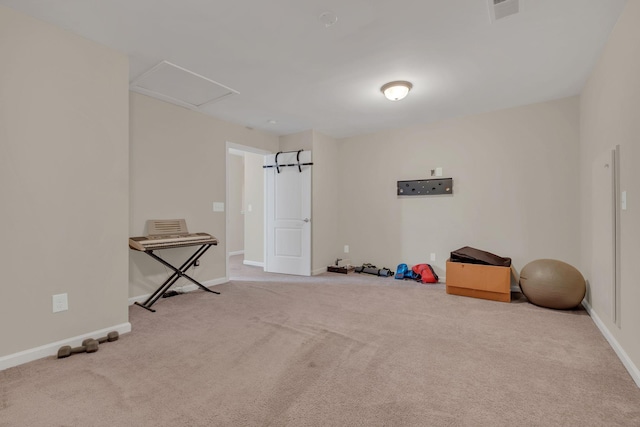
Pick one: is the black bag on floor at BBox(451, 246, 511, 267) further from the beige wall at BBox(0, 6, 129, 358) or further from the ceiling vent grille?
the beige wall at BBox(0, 6, 129, 358)

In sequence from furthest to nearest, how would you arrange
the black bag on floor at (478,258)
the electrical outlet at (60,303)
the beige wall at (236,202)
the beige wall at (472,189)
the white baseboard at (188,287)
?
the beige wall at (236,202) < the beige wall at (472,189) < the black bag on floor at (478,258) < the white baseboard at (188,287) < the electrical outlet at (60,303)

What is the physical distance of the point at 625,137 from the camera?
2.01 m

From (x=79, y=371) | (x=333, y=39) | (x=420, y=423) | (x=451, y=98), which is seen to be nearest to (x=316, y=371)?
(x=420, y=423)

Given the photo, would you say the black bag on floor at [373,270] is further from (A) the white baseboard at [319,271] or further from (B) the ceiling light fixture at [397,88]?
(B) the ceiling light fixture at [397,88]

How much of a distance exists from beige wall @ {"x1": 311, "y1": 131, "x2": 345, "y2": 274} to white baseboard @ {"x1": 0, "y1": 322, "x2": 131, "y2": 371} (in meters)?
2.98

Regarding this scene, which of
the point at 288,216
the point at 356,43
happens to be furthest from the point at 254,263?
the point at 356,43

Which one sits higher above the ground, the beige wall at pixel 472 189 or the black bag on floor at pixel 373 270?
the beige wall at pixel 472 189

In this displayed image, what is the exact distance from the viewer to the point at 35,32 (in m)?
2.10

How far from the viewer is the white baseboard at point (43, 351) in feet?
6.36

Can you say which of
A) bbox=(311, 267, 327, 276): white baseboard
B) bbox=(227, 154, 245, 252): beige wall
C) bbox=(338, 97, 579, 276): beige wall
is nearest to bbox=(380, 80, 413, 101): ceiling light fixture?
bbox=(338, 97, 579, 276): beige wall

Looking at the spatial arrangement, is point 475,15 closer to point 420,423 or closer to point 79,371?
point 420,423

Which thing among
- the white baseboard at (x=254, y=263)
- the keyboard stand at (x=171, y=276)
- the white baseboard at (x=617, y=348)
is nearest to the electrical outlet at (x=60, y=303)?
the keyboard stand at (x=171, y=276)

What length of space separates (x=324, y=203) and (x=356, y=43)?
→ 301 cm

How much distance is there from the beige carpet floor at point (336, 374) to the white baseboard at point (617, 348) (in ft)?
0.15
